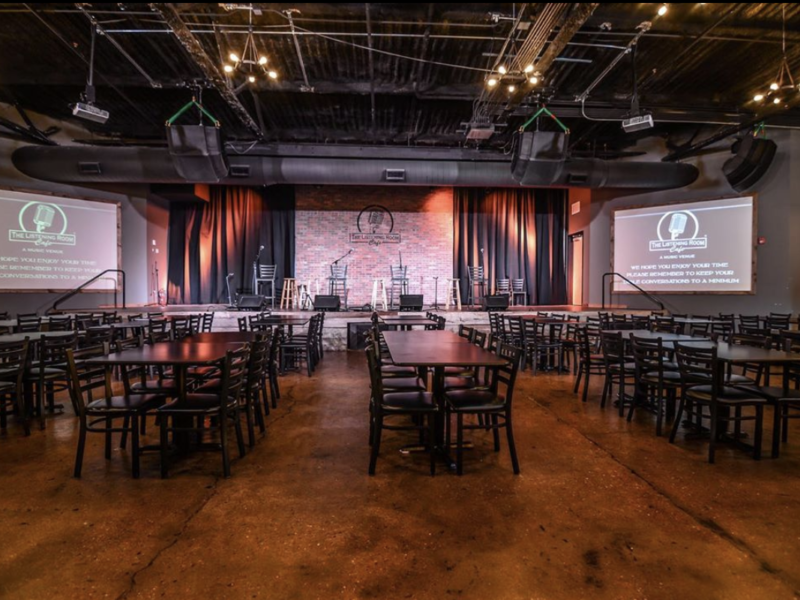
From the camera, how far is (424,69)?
20.9 ft

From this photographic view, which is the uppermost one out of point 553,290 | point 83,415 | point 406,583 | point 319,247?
point 319,247

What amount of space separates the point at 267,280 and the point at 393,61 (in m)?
6.55

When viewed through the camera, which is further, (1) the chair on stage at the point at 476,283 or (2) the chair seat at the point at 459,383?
(1) the chair on stage at the point at 476,283

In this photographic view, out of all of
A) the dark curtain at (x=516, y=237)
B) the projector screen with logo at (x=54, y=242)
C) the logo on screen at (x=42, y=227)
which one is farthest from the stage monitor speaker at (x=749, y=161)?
the logo on screen at (x=42, y=227)

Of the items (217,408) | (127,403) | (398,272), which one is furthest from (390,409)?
(398,272)

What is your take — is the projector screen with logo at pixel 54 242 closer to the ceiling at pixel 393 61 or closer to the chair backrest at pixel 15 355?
the ceiling at pixel 393 61

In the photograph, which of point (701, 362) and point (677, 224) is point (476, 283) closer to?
point (677, 224)

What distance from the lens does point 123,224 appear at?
10172mm

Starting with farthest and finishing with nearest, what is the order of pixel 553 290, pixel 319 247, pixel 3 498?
pixel 553 290 < pixel 319 247 < pixel 3 498

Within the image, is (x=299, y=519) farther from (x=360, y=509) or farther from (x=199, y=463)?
(x=199, y=463)

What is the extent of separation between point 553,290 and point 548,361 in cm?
677

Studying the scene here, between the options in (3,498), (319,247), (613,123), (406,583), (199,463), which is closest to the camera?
(406,583)

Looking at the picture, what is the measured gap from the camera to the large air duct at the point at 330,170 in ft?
26.9

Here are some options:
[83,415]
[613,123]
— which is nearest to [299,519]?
[83,415]
